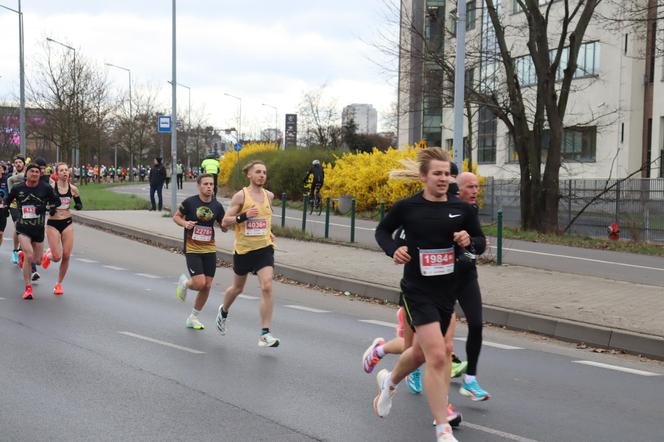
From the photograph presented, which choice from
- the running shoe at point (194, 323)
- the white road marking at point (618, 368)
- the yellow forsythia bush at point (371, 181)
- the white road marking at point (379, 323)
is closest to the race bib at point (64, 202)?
the running shoe at point (194, 323)

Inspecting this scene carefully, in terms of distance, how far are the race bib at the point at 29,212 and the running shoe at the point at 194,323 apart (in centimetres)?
359

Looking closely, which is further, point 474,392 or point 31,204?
point 31,204

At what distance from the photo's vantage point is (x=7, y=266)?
46.3 feet

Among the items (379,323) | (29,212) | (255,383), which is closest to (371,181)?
(29,212)

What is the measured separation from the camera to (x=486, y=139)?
46281 mm

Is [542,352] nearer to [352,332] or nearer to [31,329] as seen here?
[352,332]

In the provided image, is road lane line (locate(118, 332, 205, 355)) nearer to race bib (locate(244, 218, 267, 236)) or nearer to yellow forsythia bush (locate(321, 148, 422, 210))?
race bib (locate(244, 218, 267, 236))

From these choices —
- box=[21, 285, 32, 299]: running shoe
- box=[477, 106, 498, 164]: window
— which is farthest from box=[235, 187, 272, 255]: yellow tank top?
box=[477, 106, 498, 164]: window

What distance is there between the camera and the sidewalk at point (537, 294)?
346 inches

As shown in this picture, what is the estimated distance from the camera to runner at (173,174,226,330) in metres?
8.88

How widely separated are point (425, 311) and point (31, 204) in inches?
309

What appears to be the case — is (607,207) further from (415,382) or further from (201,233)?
(415,382)

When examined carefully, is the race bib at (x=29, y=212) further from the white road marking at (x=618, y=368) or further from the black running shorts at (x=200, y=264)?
the white road marking at (x=618, y=368)

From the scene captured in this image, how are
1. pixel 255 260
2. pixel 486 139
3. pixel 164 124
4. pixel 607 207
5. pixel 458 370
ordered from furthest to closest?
pixel 486 139
pixel 164 124
pixel 607 207
pixel 255 260
pixel 458 370
